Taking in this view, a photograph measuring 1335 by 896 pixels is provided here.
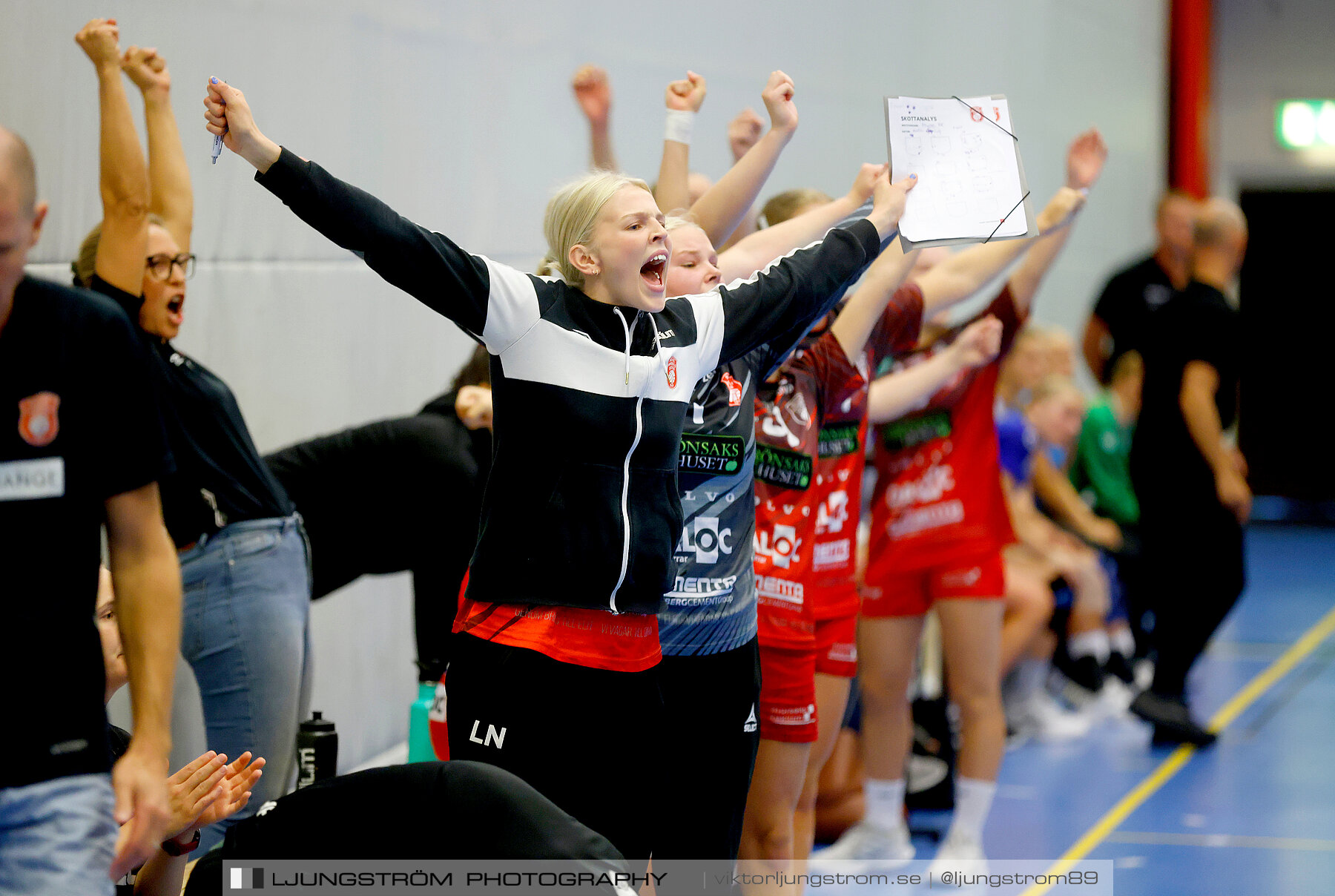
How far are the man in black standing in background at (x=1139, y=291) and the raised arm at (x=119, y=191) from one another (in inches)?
281

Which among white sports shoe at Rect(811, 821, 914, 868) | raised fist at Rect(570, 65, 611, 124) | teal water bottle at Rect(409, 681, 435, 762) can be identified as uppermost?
raised fist at Rect(570, 65, 611, 124)

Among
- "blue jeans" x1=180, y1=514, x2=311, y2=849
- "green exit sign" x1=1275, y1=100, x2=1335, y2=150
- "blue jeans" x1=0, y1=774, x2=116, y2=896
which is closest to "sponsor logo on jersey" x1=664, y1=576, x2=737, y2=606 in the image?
"blue jeans" x1=180, y1=514, x2=311, y2=849

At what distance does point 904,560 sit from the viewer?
4363 mm

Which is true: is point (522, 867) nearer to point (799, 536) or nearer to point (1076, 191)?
point (799, 536)

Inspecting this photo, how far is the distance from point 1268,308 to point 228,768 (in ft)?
45.9

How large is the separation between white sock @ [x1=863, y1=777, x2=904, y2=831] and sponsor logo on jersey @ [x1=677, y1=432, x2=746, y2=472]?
1980mm

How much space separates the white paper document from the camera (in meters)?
3.09

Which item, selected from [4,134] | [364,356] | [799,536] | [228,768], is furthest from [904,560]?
[4,134]

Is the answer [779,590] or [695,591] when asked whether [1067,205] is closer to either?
[779,590]

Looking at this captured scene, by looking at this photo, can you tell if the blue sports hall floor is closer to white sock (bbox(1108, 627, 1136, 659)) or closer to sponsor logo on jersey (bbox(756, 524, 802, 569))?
white sock (bbox(1108, 627, 1136, 659))

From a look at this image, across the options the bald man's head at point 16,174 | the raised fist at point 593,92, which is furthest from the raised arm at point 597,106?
the bald man's head at point 16,174

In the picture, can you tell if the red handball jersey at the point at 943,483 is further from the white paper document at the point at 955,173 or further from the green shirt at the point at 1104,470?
the green shirt at the point at 1104,470

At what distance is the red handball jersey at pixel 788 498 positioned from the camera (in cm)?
323

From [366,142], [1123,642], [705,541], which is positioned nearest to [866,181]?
[705,541]
